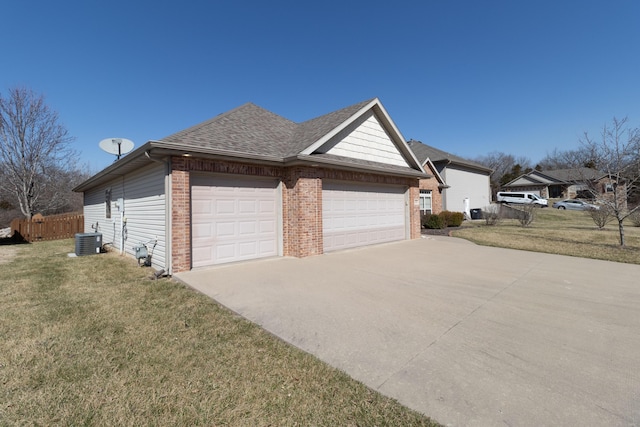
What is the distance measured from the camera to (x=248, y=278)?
6.43 metres

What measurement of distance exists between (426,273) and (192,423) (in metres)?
5.77

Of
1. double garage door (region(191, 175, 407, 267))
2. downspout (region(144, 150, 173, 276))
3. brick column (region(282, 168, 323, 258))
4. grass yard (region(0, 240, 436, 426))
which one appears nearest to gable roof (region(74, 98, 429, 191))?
downspout (region(144, 150, 173, 276))

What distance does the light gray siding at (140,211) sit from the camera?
7293 millimetres

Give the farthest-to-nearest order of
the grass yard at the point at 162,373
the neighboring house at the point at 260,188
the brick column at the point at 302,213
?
the brick column at the point at 302,213, the neighboring house at the point at 260,188, the grass yard at the point at 162,373

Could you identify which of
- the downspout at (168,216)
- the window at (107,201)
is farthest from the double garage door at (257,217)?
the window at (107,201)

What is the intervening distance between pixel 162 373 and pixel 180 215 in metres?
4.55

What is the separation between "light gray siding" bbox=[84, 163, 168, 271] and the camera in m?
7.29

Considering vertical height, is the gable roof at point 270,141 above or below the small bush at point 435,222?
above

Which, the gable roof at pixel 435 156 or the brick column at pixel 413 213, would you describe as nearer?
the brick column at pixel 413 213

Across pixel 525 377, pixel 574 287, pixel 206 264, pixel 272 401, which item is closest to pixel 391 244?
pixel 574 287

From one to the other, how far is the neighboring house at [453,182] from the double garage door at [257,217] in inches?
399

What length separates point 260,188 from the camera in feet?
28.2

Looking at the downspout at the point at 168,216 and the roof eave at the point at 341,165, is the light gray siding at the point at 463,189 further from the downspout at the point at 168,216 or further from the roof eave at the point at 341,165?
the downspout at the point at 168,216

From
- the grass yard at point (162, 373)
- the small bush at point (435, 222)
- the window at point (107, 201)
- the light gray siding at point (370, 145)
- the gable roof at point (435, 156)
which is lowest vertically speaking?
the grass yard at point (162, 373)
